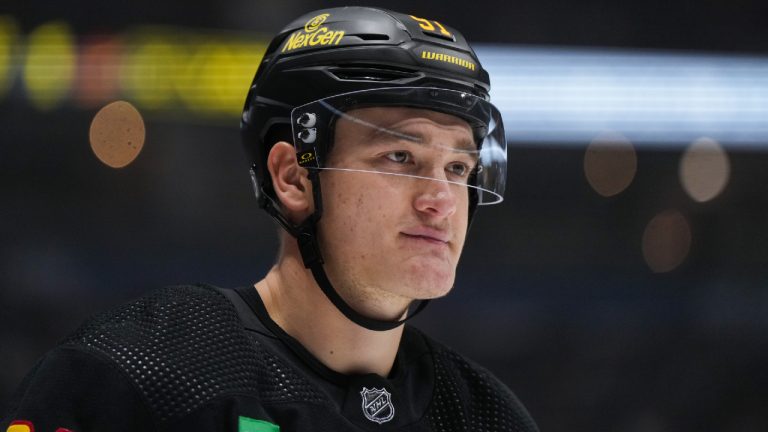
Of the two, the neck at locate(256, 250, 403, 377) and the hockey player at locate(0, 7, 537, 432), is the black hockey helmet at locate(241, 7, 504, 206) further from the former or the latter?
the neck at locate(256, 250, 403, 377)

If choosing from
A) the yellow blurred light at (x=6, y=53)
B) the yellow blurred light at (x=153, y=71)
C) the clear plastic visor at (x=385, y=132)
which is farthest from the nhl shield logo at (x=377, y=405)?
the yellow blurred light at (x=6, y=53)

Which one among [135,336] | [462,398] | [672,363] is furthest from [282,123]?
[672,363]

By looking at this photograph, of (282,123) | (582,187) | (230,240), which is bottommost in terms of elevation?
(230,240)

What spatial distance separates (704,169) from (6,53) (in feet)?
18.2

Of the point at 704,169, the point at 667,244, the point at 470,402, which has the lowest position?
the point at 667,244

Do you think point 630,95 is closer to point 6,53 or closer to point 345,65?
point 6,53

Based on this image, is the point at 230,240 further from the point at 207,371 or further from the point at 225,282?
the point at 207,371

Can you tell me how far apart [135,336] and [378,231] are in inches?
19.8

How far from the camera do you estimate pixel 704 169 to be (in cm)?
823

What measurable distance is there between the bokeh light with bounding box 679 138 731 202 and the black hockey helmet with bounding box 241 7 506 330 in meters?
6.47

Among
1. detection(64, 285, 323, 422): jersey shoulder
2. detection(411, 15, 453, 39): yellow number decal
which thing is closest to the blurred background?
detection(411, 15, 453, 39): yellow number decal

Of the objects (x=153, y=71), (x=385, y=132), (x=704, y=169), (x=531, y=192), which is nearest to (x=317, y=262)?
(x=385, y=132)

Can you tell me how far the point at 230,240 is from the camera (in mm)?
7195

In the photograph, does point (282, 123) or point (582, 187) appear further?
point (582, 187)
